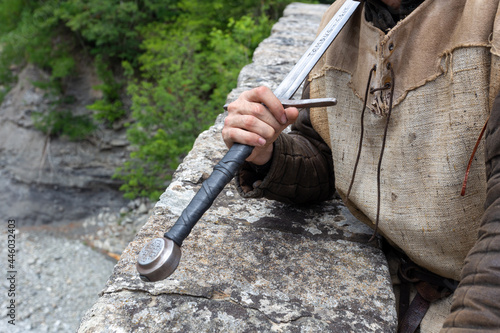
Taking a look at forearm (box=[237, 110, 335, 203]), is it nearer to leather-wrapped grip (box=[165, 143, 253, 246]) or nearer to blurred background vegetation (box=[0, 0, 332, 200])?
leather-wrapped grip (box=[165, 143, 253, 246])

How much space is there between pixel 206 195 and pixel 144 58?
785cm

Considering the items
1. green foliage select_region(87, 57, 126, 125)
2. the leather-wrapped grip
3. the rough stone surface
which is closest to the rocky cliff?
green foliage select_region(87, 57, 126, 125)

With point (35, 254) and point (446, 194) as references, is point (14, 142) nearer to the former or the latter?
point (35, 254)

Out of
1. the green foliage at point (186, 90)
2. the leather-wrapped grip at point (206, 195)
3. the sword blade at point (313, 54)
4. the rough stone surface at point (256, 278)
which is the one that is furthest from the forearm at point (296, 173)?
the green foliage at point (186, 90)

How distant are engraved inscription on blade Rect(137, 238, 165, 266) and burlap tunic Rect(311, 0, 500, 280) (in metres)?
0.70

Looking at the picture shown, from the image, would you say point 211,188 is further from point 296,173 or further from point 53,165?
point 53,165

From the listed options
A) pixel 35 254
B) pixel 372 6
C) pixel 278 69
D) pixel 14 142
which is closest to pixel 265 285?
pixel 372 6

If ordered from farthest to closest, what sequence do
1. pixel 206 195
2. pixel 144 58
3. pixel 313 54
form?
pixel 144 58, pixel 313 54, pixel 206 195

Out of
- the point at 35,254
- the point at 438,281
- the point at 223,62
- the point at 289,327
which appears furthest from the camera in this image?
the point at 35,254

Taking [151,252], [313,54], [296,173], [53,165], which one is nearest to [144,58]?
[53,165]

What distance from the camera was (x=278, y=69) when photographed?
3.02 m

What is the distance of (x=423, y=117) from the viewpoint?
1.09 meters

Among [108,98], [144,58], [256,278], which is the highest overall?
[256,278]

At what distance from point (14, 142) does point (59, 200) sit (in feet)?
5.93
